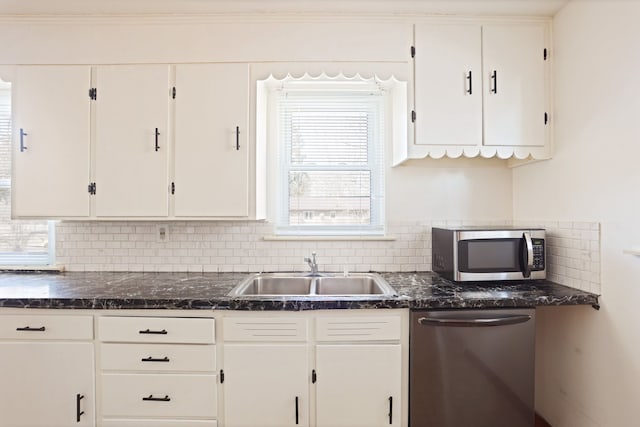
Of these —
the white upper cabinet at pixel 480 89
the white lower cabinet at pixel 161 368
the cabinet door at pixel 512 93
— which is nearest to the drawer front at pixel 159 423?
the white lower cabinet at pixel 161 368

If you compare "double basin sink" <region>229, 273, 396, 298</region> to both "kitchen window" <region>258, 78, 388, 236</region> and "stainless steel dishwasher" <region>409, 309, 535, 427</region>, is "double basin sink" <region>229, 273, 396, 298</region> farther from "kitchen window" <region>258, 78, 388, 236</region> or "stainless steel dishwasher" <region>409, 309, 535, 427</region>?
"stainless steel dishwasher" <region>409, 309, 535, 427</region>

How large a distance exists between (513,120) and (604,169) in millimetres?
550

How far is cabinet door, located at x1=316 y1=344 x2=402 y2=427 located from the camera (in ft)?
5.37

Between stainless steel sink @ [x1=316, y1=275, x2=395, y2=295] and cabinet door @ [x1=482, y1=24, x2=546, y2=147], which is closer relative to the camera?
cabinet door @ [x1=482, y1=24, x2=546, y2=147]

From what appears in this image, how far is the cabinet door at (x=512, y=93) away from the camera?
77.7 inches

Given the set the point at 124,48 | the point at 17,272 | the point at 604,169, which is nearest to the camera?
the point at 604,169

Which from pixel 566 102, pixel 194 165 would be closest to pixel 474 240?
pixel 566 102

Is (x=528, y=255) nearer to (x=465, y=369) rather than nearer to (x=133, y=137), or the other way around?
(x=465, y=369)

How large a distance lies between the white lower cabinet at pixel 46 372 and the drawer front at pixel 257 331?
27.9 inches

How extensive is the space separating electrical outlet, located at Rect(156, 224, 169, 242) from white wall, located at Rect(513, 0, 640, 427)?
8.23ft

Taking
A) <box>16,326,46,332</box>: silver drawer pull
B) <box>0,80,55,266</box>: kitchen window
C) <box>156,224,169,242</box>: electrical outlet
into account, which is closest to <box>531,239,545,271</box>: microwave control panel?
<box>156,224,169,242</box>: electrical outlet

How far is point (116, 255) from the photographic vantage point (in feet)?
7.66

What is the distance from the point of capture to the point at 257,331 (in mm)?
1635

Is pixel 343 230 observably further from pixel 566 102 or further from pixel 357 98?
pixel 566 102
